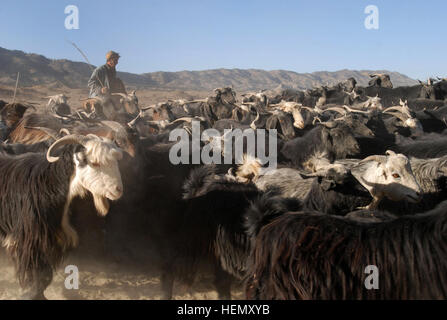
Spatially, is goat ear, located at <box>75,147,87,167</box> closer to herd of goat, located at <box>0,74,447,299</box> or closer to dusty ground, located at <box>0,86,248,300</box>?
herd of goat, located at <box>0,74,447,299</box>

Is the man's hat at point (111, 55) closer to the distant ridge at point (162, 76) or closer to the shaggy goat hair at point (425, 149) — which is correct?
the shaggy goat hair at point (425, 149)

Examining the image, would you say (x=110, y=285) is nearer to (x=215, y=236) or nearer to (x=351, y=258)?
(x=215, y=236)

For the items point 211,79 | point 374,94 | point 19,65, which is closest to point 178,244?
point 374,94

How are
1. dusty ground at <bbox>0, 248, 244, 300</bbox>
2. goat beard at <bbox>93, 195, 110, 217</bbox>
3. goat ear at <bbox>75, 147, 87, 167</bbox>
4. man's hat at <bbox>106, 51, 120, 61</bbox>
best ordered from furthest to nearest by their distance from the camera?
1. man's hat at <bbox>106, 51, 120, 61</bbox>
2. dusty ground at <bbox>0, 248, 244, 300</bbox>
3. goat beard at <bbox>93, 195, 110, 217</bbox>
4. goat ear at <bbox>75, 147, 87, 167</bbox>

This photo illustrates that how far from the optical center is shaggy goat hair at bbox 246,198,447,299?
2330 millimetres

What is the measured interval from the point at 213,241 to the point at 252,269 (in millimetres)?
1469

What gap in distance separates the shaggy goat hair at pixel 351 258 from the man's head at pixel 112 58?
9647mm

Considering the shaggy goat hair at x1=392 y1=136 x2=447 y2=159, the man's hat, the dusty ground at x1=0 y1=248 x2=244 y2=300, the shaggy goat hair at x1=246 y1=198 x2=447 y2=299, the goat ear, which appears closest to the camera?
the shaggy goat hair at x1=246 y1=198 x2=447 y2=299

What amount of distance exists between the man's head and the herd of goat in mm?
4880

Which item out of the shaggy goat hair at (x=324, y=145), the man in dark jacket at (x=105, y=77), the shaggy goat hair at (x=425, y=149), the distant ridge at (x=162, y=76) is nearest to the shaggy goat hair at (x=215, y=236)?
the shaggy goat hair at (x=324, y=145)

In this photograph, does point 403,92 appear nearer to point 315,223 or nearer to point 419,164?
point 419,164

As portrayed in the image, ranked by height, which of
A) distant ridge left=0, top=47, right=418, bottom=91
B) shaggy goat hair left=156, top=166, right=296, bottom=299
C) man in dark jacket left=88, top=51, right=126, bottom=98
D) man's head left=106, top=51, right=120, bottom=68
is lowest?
shaggy goat hair left=156, top=166, right=296, bottom=299

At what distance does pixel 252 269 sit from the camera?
8.91 ft

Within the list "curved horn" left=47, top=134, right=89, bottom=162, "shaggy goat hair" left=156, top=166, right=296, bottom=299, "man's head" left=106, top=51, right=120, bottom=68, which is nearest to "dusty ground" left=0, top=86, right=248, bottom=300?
"shaggy goat hair" left=156, top=166, right=296, bottom=299
